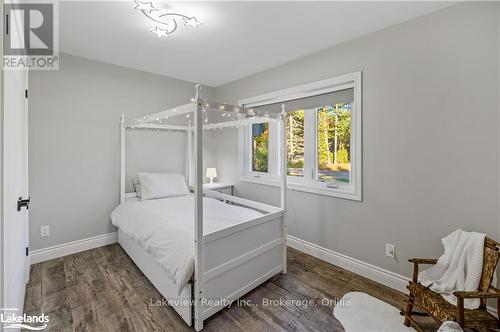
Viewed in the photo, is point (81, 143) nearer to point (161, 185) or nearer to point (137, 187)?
point (137, 187)

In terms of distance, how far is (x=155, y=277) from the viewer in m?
2.24

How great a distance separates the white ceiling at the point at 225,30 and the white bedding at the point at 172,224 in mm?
1888

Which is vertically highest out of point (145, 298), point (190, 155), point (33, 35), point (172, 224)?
point (33, 35)

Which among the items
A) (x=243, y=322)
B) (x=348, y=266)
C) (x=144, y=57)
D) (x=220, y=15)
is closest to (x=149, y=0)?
(x=220, y=15)

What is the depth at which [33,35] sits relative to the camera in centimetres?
233

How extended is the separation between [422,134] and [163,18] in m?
2.52

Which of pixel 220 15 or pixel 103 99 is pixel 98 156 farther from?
pixel 220 15

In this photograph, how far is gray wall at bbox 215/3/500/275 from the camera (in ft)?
5.99

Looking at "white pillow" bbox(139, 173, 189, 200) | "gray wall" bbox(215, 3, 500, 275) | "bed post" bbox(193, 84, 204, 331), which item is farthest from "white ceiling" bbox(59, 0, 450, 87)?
"white pillow" bbox(139, 173, 189, 200)

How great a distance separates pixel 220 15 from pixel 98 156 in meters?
2.41

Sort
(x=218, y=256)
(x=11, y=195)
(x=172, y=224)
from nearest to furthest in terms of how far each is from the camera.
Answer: (x=11, y=195)
(x=218, y=256)
(x=172, y=224)

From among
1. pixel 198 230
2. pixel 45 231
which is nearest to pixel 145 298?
pixel 198 230

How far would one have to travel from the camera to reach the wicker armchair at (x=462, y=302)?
1407 mm

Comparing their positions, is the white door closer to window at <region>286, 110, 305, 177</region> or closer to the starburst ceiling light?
the starburst ceiling light
